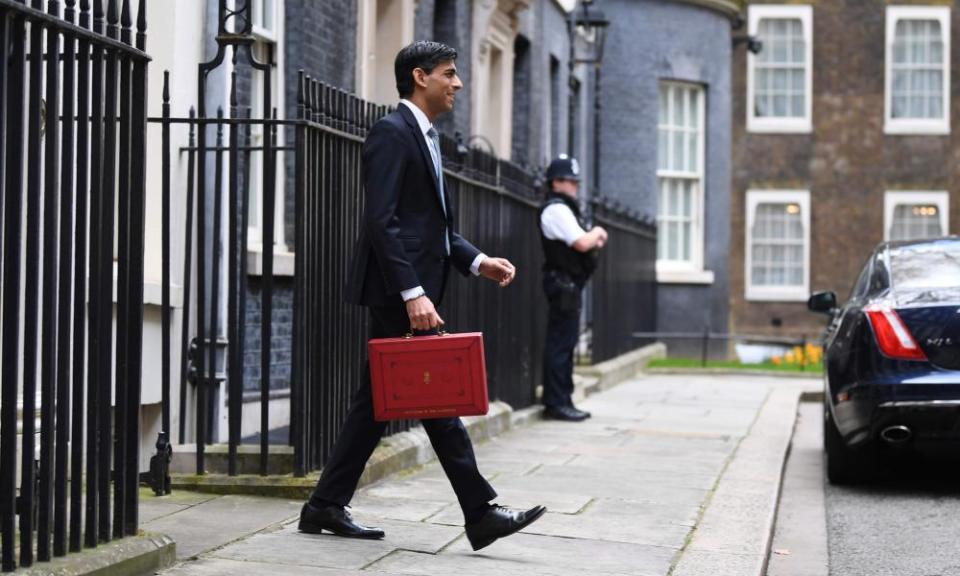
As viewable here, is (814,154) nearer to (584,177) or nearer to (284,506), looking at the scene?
(584,177)

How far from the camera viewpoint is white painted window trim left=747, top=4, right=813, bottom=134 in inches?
1350

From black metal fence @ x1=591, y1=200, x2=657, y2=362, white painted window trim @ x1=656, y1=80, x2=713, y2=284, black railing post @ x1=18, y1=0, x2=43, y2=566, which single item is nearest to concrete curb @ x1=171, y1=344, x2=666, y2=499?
black railing post @ x1=18, y1=0, x2=43, y2=566

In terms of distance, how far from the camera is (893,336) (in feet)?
28.7

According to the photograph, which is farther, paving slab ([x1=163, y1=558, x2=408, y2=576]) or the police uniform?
the police uniform

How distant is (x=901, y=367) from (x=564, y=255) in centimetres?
410

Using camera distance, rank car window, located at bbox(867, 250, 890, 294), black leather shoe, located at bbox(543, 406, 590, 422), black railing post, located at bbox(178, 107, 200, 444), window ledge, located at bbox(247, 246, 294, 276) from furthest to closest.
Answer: black leather shoe, located at bbox(543, 406, 590, 422) → window ledge, located at bbox(247, 246, 294, 276) → car window, located at bbox(867, 250, 890, 294) → black railing post, located at bbox(178, 107, 200, 444)

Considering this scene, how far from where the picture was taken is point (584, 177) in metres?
25.0

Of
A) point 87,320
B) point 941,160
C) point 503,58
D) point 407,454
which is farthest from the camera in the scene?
point 941,160

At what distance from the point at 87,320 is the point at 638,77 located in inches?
877

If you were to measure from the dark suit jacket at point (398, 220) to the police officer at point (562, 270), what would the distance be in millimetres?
5842

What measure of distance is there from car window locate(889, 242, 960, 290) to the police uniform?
298 cm

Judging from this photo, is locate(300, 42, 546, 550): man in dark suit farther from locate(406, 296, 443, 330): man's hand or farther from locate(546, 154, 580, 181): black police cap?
locate(546, 154, 580, 181): black police cap

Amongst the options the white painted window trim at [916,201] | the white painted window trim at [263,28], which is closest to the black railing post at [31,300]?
the white painted window trim at [263,28]

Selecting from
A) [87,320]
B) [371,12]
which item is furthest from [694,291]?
[87,320]
